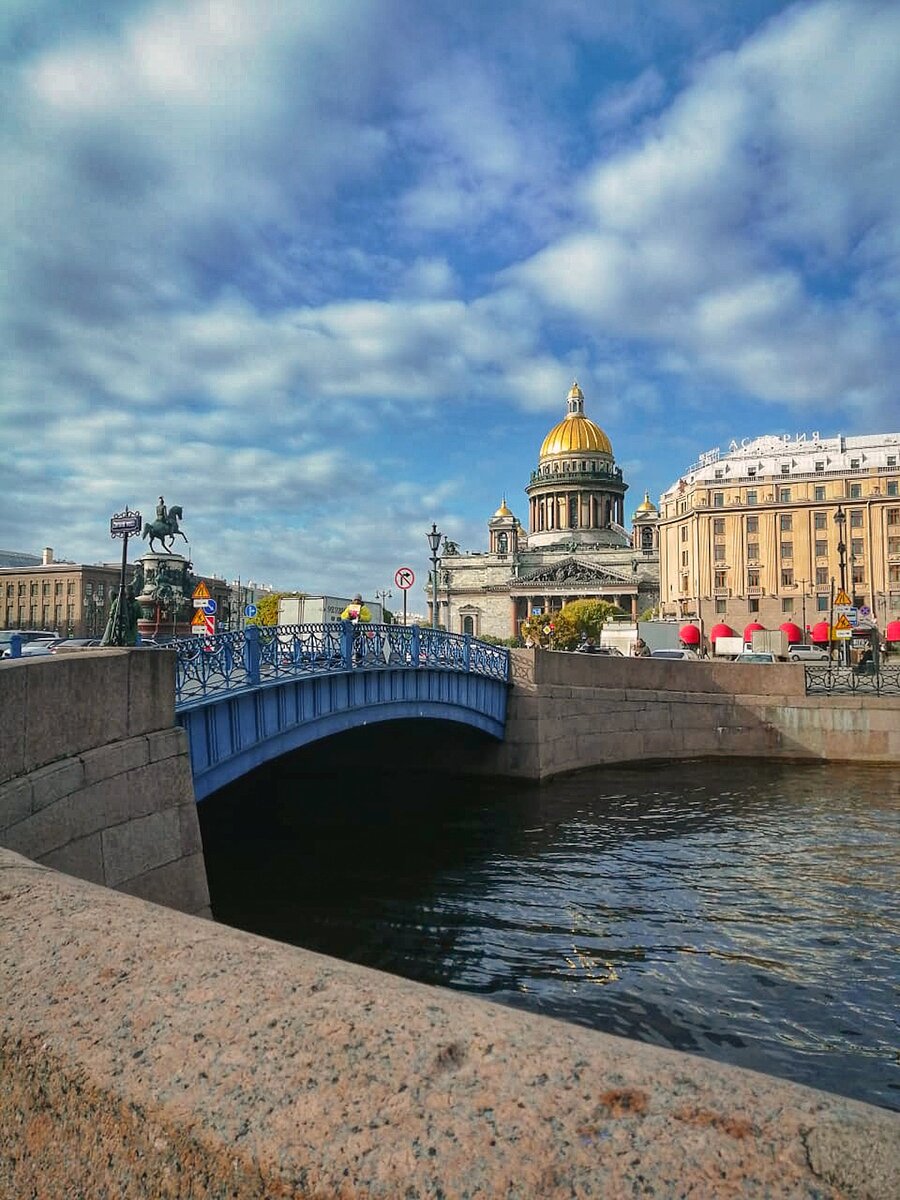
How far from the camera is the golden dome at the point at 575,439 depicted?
366ft

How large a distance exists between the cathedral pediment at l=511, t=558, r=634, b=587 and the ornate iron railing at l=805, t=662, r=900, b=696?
70628mm

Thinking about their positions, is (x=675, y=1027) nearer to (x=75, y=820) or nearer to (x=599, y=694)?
(x=75, y=820)

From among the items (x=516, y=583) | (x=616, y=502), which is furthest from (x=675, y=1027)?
(x=616, y=502)

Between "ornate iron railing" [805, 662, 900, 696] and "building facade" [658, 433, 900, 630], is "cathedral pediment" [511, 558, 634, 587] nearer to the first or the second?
"building facade" [658, 433, 900, 630]

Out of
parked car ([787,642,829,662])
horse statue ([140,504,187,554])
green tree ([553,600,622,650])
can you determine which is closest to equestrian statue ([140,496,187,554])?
horse statue ([140,504,187,554])

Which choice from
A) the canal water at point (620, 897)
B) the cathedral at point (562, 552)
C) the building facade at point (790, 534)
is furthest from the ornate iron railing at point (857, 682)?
the cathedral at point (562, 552)

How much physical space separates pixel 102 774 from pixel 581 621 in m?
70.3

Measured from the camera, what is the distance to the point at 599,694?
76.6 ft

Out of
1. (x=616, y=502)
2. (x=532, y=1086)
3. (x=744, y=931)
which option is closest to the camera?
(x=532, y=1086)

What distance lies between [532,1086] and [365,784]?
66.8ft

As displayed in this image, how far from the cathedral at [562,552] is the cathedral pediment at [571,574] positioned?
0.11m

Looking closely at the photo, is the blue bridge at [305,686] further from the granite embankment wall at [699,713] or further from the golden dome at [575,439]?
the golden dome at [575,439]

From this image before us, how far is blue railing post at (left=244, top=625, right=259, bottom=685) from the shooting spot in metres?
11.6

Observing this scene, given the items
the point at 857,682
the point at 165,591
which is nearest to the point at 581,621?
the point at 857,682
